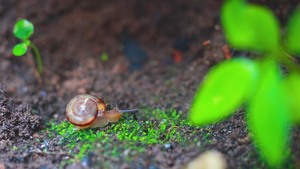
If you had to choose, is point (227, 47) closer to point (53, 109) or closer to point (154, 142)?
point (154, 142)

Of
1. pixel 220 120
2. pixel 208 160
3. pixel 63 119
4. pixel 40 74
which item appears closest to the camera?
pixel 208 160

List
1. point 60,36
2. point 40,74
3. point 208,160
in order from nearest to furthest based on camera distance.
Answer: point 208,160, point 40,74, point 60,36

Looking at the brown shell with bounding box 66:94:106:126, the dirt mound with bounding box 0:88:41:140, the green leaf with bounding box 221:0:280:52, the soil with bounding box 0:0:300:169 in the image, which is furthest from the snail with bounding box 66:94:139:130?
the green leaf with bounding box 221:0:280:52

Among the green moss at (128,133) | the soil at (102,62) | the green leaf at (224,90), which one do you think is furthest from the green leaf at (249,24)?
the green moss at (128,133)

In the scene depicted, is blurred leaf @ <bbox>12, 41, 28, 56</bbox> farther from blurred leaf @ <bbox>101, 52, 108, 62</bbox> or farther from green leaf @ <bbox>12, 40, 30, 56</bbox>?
blurred leaf @ <bbox>101, 52, 108, 62</bbox>

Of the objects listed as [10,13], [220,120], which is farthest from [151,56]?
[10,13]

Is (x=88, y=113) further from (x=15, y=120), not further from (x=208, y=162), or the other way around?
(x=208, y=162)

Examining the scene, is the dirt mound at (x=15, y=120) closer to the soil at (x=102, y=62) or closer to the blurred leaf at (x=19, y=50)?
the soil at (x=102, y=62)
